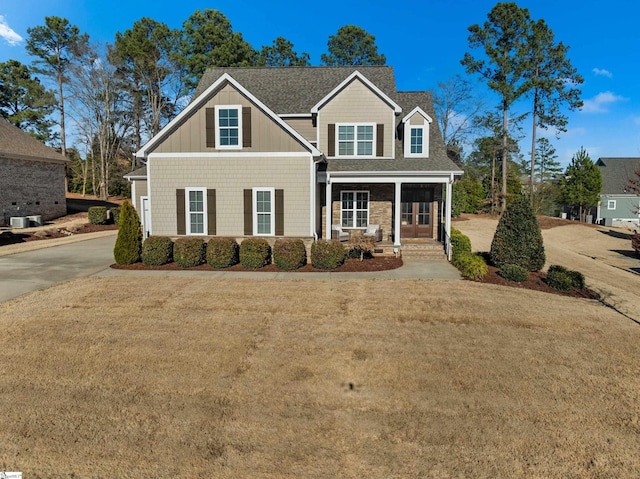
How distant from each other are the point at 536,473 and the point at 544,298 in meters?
7.62

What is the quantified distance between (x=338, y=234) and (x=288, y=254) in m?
3.99

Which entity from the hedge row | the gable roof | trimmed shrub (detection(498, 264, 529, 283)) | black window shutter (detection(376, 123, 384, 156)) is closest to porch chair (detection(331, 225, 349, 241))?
the hedge row

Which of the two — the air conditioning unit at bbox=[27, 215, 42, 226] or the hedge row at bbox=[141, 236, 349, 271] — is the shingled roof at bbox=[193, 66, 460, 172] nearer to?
the hedge row at bbox=[141, 236, 349, 271]

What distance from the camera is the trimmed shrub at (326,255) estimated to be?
13312 mm

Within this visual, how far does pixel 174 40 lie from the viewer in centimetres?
4009

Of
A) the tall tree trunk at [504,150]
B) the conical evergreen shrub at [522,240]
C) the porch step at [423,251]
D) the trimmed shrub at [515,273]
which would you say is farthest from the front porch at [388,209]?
the tall tree trunk at [504,150]

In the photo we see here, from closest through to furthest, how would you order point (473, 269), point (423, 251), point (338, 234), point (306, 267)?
point (473, 269), point (306, 267), point (423, 251), point (338, 234)

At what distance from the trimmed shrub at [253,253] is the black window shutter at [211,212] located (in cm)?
197

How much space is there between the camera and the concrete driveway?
1093 centimetres

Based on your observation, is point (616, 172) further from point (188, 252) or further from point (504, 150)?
point (188, 252)

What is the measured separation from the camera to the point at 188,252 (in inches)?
527

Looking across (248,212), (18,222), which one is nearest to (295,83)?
(248,212)

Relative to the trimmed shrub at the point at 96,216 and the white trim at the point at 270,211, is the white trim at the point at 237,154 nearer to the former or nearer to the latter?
the white trim at the point at 270,211

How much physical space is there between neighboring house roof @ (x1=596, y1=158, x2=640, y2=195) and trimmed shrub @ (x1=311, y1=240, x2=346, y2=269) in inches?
1639
